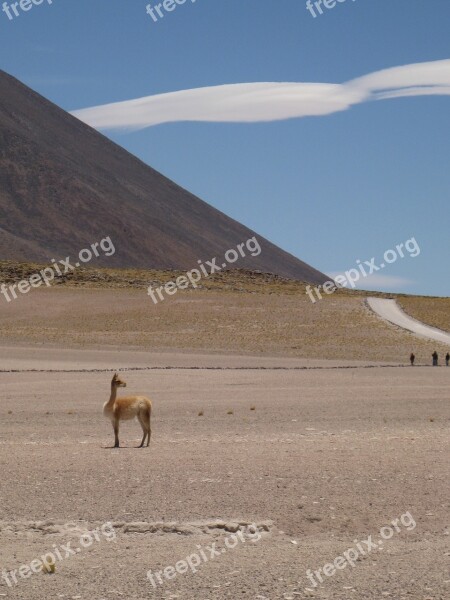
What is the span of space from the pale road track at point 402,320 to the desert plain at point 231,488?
23.3 m

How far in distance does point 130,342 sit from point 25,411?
95.5 ft

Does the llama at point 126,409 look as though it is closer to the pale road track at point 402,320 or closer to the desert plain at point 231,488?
the desert plain at point 231,488

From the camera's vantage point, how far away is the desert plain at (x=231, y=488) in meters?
8.84

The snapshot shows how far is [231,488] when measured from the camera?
1188 centimetres

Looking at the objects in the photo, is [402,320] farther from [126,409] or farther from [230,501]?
[230,501]

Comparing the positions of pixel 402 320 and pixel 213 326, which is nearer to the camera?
pixel 213 326

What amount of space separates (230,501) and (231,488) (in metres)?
0.60

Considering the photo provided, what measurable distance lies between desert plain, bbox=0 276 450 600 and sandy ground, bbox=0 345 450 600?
3 cm

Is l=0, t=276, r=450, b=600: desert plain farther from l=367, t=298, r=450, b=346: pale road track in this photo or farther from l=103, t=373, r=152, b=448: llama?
l=367, t=298, r=450, b=346: pale road track

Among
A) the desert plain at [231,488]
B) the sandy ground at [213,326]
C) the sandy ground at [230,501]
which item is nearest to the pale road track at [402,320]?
the sandy ground at [213,326]

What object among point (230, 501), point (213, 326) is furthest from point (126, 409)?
point (213, 326)

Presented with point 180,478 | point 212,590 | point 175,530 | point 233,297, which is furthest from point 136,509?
point 233,297

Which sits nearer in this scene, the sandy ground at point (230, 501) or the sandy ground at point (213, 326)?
the sandy ground at point (230, 501)

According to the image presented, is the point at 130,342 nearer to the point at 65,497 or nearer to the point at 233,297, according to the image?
the point at 233,297
